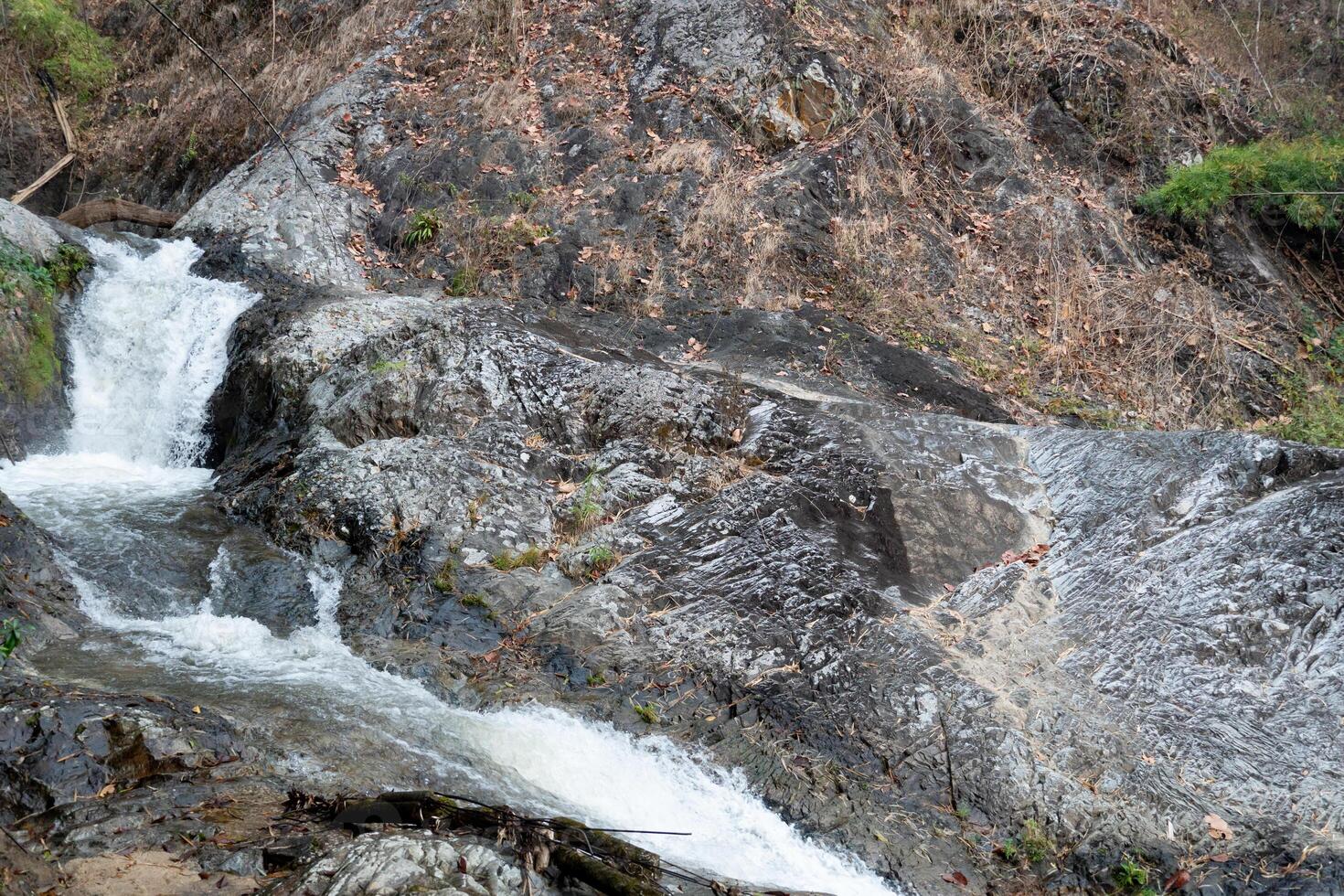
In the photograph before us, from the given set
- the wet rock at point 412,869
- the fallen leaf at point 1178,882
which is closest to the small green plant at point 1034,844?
the fallen leaf at point 1178,882

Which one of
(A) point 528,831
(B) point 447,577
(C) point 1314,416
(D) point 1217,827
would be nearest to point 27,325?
(B) point 447,577

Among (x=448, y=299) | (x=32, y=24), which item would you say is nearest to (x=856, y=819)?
(x=448, y=299)

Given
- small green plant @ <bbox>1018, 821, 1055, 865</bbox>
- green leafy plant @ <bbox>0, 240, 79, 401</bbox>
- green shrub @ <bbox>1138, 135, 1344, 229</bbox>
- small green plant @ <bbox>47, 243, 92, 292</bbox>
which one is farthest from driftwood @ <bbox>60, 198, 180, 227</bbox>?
green shrub @ <bbox>1138, 135, 1344, 229</bbox>

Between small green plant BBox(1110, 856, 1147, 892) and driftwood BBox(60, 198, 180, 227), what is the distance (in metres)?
12.8

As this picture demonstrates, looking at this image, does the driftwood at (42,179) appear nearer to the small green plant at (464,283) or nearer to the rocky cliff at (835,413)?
the rocky cliff at (835,413)

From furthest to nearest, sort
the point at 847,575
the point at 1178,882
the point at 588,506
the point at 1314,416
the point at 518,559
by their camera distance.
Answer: the point at 1314,416 < the point at 588,506 < the point at 518,559 < the point at 847,575 < the point at 1178,882

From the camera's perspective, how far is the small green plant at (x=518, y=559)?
21.2ft

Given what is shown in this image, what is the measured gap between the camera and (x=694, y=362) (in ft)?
28.8

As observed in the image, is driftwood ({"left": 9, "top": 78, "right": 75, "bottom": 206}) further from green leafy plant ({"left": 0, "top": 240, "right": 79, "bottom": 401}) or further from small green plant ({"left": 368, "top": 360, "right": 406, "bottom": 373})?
small green plant ({"left": 368, "top": 360, "right": 406, "bottom": 373})

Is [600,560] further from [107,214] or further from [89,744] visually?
[107,214]

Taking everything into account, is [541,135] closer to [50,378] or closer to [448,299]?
[448,299]

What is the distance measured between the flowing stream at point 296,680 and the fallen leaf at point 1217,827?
180cm

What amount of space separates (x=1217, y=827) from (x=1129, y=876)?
576 mm

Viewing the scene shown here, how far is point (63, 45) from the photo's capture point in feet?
53.1
